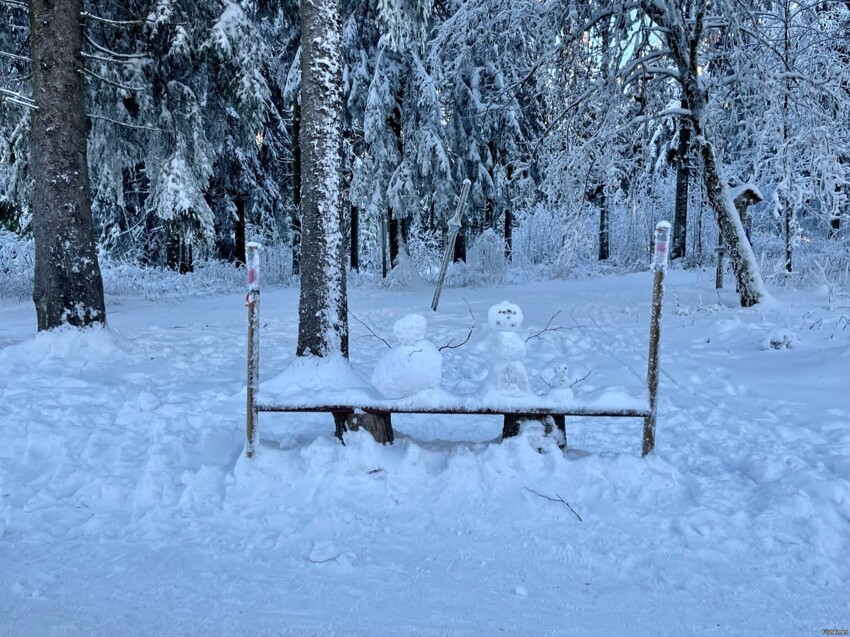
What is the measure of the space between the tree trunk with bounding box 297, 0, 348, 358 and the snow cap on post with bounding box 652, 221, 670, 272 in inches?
106

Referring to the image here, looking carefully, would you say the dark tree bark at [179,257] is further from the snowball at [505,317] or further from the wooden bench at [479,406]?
the snowball at [505,317]

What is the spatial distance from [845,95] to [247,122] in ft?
32.5

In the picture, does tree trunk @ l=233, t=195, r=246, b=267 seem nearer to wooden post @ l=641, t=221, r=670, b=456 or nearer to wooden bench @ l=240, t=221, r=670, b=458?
wooden bench @ l=240, t=221, r=670, b=458

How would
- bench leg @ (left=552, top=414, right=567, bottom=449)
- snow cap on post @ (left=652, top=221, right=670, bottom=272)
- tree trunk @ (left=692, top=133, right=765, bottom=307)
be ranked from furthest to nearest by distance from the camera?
tree trunk @ (left=692, top=133, right=765, bottom=307) → bench leg @ (left=552, top=414, right=567, bottom=449) → snow cap on post @ (left=652, top=221, right=670, bottom=272)

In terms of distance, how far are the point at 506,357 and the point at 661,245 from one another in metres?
1.25

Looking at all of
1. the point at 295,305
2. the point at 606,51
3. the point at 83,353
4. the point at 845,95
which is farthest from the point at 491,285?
the point at 83,353

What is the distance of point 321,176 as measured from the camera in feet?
15.8

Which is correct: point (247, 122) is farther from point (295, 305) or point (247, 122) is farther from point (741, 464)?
point (741, 464)

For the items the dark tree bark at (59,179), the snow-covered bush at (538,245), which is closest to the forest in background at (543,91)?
the dark tree bark at (59,179)

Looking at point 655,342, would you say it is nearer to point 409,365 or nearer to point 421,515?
point 409,365

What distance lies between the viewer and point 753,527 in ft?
9.71

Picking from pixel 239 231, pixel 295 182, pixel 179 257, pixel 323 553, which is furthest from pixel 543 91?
pixel 179 257

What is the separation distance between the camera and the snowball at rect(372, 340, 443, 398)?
361 centimetres

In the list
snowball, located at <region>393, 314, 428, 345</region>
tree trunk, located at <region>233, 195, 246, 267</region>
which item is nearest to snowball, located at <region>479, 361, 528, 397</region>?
snowball, located at <region>393, 314, 428, 345</region>
